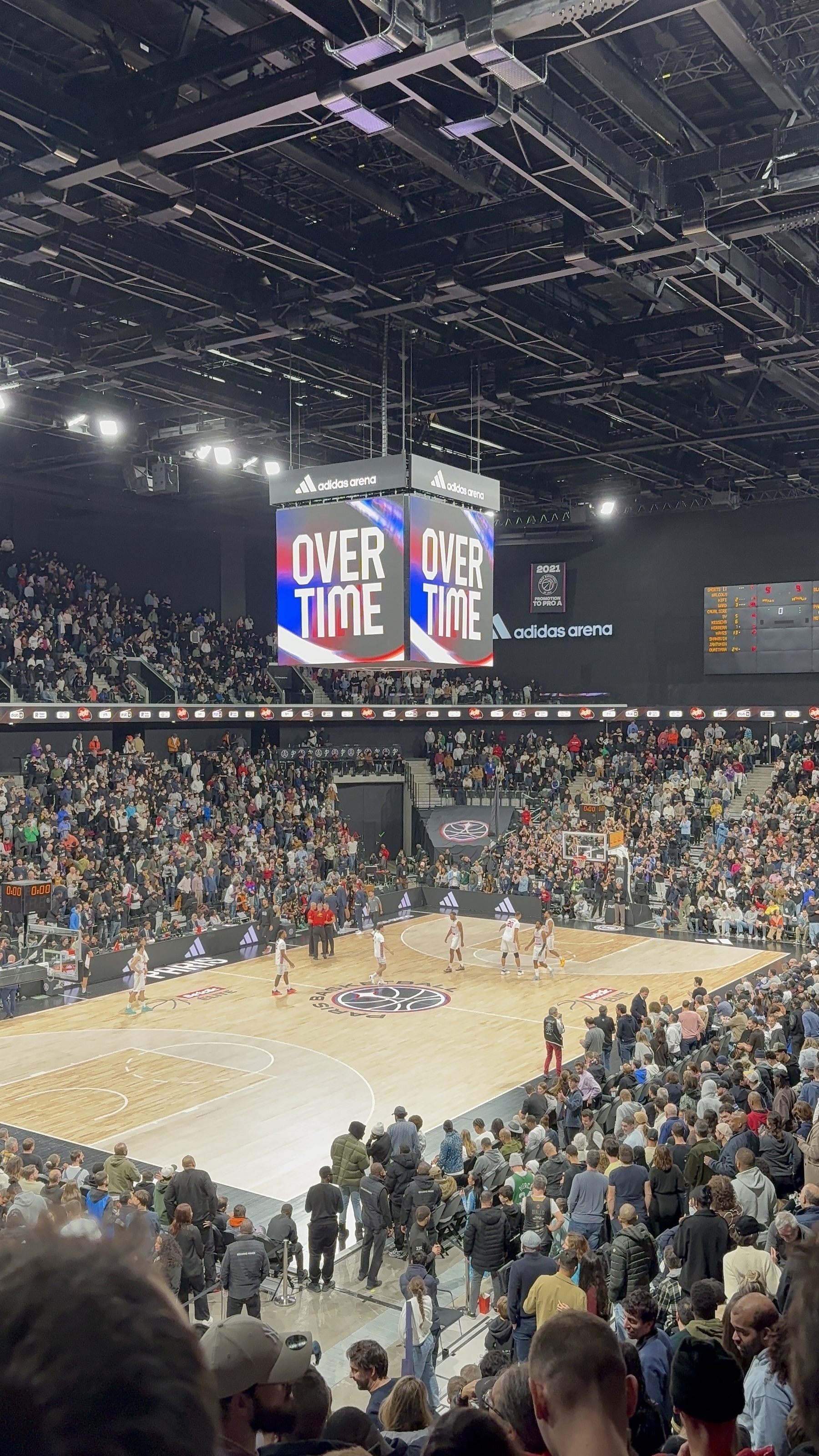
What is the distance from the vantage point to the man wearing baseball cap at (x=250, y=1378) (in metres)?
2.40

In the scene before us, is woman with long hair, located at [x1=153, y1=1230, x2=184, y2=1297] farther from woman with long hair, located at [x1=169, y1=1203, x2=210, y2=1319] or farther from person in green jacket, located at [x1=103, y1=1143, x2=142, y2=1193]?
person in green jacket, located at [x1=103, y1=1143, x2=142, y2=1193]

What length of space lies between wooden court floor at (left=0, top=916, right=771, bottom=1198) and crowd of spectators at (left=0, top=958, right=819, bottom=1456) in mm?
1207

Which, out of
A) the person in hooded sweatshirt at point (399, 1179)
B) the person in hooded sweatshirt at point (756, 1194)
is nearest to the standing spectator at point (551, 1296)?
the person in hooded sweatshirt at point (756, 1194)

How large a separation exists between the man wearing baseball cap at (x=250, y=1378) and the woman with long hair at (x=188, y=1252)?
810 cm

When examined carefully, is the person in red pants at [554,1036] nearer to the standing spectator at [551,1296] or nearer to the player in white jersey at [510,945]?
the player in white jersey at [510,945]

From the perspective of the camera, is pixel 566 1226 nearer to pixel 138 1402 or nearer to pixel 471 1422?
pixel 471 1422

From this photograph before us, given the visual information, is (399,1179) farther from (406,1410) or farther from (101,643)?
(101,643)

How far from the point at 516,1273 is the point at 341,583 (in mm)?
11496

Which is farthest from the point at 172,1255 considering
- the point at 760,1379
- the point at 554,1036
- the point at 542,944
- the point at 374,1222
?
the point at 542,944

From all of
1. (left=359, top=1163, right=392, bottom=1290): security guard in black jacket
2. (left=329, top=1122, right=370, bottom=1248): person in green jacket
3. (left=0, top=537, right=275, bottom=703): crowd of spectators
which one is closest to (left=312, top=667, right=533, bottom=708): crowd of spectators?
(left=0, top=537, right=275, bottom=703): crowd of spectators

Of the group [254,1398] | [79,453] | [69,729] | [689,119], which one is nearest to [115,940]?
[69,729]

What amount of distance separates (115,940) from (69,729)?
9.87 meters

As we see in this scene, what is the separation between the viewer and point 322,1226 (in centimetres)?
1113

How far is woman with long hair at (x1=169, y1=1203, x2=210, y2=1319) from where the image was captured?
33.5 feet
